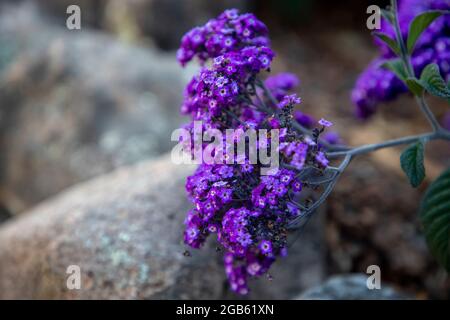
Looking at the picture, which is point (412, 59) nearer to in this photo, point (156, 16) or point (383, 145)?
point (383, 145)

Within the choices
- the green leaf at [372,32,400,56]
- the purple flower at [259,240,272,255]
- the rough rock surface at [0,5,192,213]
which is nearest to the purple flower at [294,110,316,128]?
the green leaf at [372,32,400,56]

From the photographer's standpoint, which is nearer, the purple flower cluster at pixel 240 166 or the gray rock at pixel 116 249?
the purple flower cluster at pixel 240 166

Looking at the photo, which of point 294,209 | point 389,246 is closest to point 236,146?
point 294,209

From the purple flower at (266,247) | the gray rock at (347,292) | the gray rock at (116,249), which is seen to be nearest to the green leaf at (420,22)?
the purple flower at (266,247)

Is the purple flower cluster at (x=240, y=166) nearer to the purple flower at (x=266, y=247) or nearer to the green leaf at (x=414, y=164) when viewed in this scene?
the purple flower at (x=266, y=247)

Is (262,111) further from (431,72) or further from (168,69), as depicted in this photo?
(168,69)
